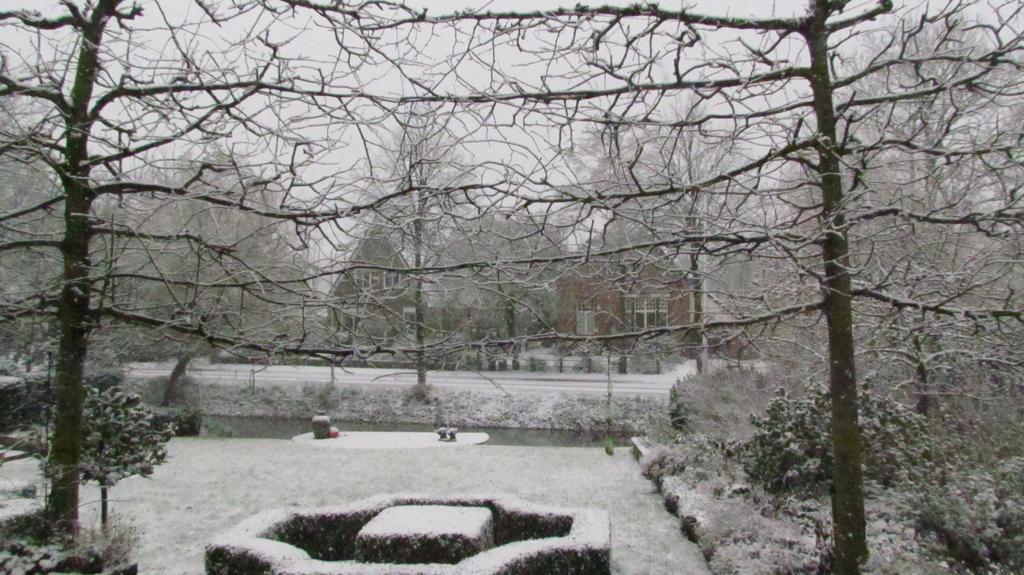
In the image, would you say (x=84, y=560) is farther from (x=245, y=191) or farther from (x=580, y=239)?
(x=580, y=239)

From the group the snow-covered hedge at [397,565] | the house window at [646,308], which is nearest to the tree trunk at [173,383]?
the snow-covered hedge at [397,565]

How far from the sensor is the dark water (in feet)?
62.4

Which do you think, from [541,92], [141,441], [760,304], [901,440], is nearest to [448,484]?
[141,441]

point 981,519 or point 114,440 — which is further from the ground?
point 114,440

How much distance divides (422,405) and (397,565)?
1621 centimetres

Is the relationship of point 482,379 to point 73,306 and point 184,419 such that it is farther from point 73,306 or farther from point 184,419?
point 73,306

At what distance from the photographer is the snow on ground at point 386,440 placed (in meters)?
17.0

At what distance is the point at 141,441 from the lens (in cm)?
895

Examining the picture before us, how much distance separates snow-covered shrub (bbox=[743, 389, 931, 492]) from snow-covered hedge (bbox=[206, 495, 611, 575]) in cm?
234

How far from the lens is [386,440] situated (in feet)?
60.1

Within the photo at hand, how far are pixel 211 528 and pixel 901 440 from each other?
28.1 feet

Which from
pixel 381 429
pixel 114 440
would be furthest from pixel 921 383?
pixel 381 429

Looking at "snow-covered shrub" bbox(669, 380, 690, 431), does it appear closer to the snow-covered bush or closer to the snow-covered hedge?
the snow-covered hedge

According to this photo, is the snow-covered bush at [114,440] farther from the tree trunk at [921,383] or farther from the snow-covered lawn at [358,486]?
the tree trunk at [921,383]
